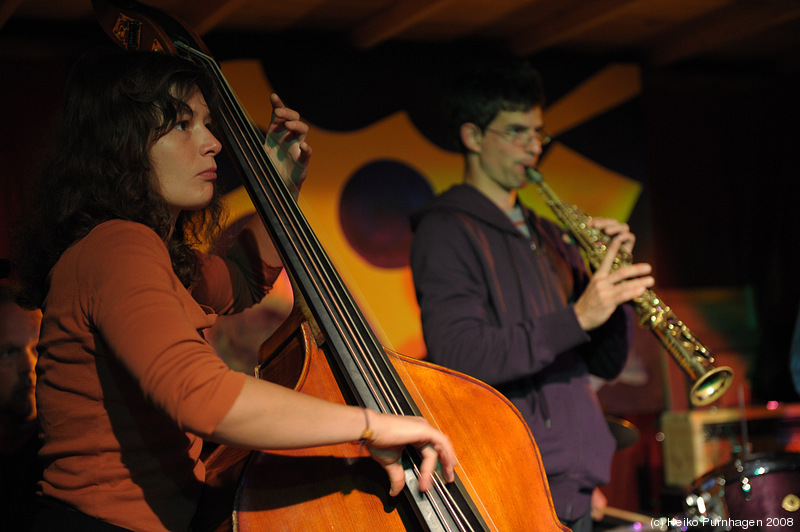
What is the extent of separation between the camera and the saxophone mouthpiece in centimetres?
231

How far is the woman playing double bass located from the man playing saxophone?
764mm

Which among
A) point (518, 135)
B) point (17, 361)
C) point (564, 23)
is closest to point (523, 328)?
point (518, 135)

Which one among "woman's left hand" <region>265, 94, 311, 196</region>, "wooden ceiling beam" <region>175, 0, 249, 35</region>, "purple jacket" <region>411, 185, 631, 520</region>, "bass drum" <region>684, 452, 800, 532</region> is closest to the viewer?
"woman's left hand" <region>265, 94, 311, 196</region>

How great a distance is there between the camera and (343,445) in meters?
1.16

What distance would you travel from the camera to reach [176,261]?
1.38 metres

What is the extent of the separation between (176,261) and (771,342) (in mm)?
4044

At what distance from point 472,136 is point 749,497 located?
4.73 ft

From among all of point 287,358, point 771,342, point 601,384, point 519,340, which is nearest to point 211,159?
point 287,358

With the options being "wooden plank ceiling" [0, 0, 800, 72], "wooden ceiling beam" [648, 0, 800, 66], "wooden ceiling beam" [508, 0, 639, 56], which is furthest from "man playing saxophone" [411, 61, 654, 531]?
"wooden ceiling beam" [648, 0, 800, 66]

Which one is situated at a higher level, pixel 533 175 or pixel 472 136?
pixel 472 136

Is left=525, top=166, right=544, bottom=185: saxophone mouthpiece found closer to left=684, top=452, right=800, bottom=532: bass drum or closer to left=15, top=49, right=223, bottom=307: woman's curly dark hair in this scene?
left=684, top=452, right=800, bottom=532: bass drum

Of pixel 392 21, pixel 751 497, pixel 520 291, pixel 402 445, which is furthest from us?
pixel 392 21

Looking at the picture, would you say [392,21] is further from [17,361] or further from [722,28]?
[17,361]

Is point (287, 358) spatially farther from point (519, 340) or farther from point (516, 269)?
point (516, 269)
